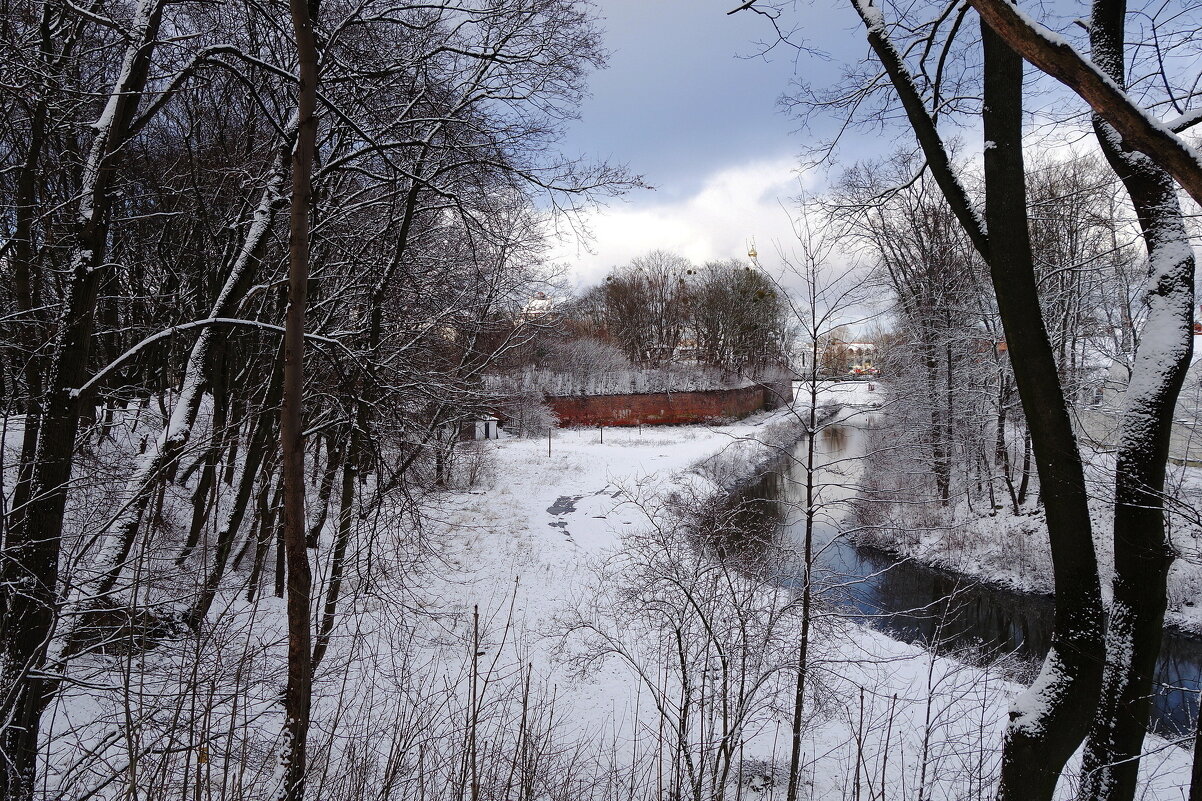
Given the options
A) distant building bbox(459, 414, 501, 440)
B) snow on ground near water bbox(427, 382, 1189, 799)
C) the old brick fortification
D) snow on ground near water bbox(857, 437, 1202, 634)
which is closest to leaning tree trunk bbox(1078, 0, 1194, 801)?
snow on ground near water bbox(427, 382, 1189, 799)

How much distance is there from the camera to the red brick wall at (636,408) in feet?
121

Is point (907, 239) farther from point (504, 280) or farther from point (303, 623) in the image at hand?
point (303, 623)

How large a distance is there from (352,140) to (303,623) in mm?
5906

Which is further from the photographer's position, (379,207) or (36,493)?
(379,207)

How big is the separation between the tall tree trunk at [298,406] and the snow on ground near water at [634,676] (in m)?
1.17

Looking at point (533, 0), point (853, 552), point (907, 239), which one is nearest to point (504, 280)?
point (533, 0)

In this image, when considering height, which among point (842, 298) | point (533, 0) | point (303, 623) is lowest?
point (303, 623)

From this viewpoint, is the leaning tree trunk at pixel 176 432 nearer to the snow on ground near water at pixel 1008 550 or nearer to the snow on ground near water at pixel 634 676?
the snow on ground near water at pixel 634 676

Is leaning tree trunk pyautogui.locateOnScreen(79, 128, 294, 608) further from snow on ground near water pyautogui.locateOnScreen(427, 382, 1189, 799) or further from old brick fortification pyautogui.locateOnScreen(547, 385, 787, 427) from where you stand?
old brick fortification pyautogui.locateOnScreen(547, 385, 787, 427)

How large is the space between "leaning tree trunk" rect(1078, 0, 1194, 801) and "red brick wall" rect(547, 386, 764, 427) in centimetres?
3304

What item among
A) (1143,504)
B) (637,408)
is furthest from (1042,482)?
(637,408)

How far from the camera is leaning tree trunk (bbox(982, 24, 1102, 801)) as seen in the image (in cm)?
360

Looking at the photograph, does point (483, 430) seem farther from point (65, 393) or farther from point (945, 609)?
point (65, 393)

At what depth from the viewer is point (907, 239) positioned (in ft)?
57.0
